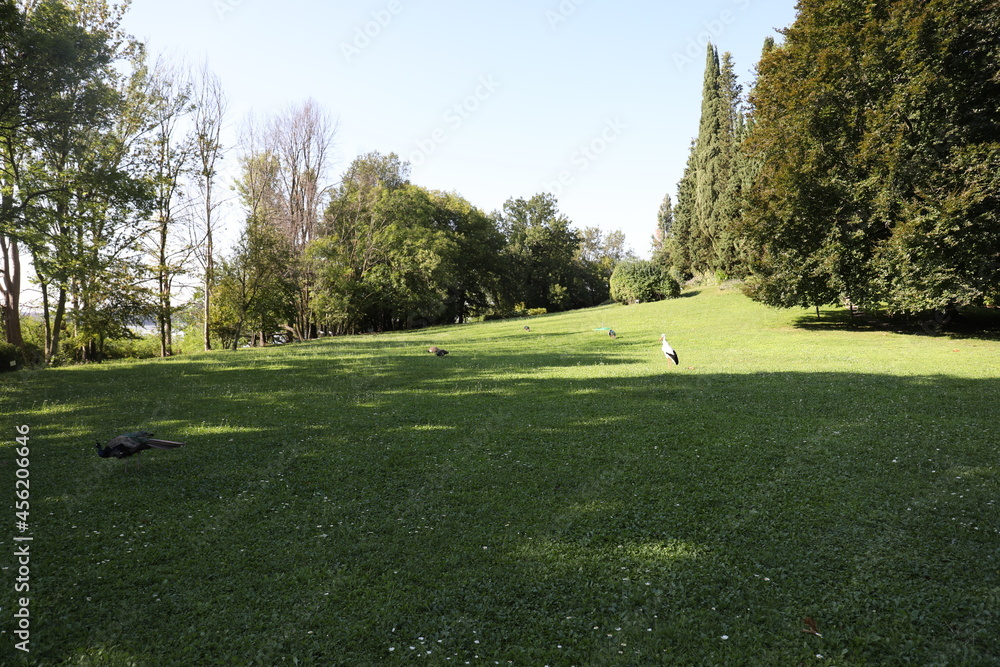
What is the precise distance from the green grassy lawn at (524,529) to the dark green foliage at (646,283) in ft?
90.3

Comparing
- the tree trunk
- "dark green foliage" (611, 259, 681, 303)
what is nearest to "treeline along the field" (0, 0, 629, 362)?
the tree trunk

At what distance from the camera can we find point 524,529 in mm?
5559

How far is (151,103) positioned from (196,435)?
25371 millimetres

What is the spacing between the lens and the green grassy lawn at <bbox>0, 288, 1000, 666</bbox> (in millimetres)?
3844

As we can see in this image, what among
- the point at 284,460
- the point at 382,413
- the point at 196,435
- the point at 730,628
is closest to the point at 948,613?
the point at 730,628

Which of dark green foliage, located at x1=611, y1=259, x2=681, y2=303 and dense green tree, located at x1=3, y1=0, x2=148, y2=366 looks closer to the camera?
dense green tree, located at x1=3, y1=0, x2=148, y2=366

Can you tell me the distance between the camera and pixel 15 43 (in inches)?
523

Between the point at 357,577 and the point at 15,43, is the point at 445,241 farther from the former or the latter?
the point at 357,577

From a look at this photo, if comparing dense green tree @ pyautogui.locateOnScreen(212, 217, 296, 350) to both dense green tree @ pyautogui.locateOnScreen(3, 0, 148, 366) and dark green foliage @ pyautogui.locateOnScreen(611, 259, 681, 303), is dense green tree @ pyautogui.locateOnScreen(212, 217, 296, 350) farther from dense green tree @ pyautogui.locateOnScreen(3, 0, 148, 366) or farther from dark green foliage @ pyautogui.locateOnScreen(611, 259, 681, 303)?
dark green foliage @ pyautogui.locateOnScreen(611, 259, 681, 303)

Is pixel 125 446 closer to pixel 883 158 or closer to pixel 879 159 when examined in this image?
pixel 883 158

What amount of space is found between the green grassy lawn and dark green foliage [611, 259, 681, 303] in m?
27.5

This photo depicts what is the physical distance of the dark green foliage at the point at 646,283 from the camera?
3912cm

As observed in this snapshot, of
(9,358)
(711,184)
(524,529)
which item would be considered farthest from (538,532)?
(711,184)

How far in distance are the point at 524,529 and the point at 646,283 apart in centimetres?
3595
